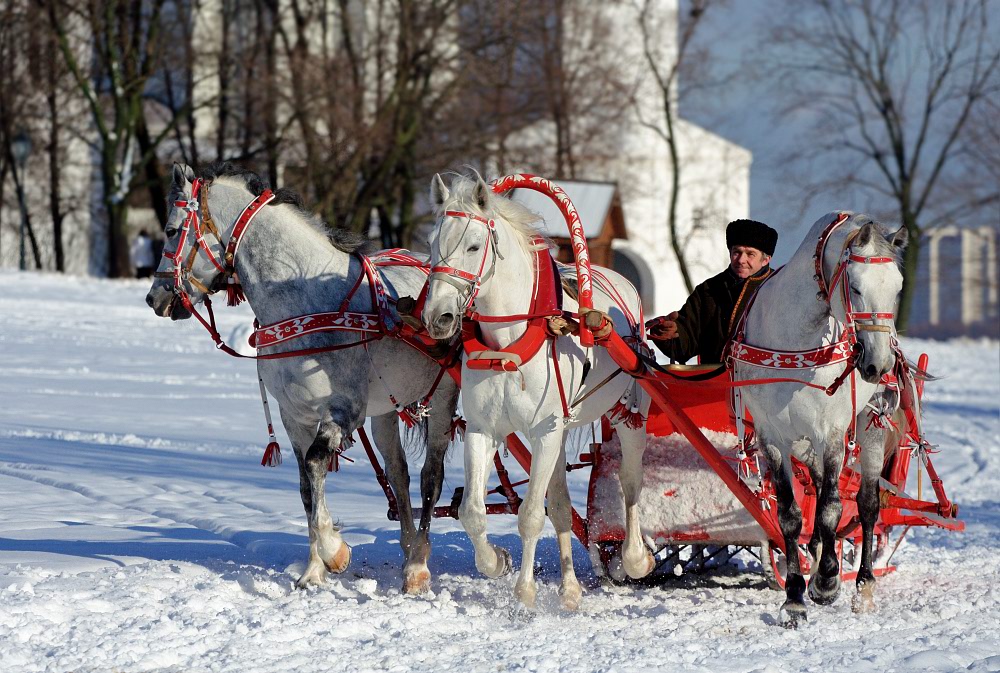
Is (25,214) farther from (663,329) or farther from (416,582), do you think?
(416,582)

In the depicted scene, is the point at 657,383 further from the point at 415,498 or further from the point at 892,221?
the point at 892,221

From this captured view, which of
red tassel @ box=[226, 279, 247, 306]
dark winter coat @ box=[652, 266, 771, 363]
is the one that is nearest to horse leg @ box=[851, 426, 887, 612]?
dark winter coat @ box=[652, 266, 771, 363]

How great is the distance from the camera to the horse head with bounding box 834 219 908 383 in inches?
215

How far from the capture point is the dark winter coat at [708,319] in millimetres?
7352

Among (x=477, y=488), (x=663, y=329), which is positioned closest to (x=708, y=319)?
(x=663, y=329)

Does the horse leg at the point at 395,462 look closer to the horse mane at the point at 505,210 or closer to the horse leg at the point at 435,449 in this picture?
the horse leg at the point at 435,449

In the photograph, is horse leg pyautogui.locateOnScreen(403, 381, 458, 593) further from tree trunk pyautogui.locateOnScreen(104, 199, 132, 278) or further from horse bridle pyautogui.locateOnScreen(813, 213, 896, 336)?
tree trunk pyautogui.locateOnScreen(104, 199, 132, 278)

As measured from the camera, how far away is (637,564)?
22.0 feet

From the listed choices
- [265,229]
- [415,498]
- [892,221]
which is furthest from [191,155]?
[265,229]

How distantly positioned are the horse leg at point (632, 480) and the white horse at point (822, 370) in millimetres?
780

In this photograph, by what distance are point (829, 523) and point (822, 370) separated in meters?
0.77

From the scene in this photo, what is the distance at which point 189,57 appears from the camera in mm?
32125

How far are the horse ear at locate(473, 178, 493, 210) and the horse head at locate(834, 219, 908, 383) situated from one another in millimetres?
1625

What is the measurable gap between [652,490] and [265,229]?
2512mm
